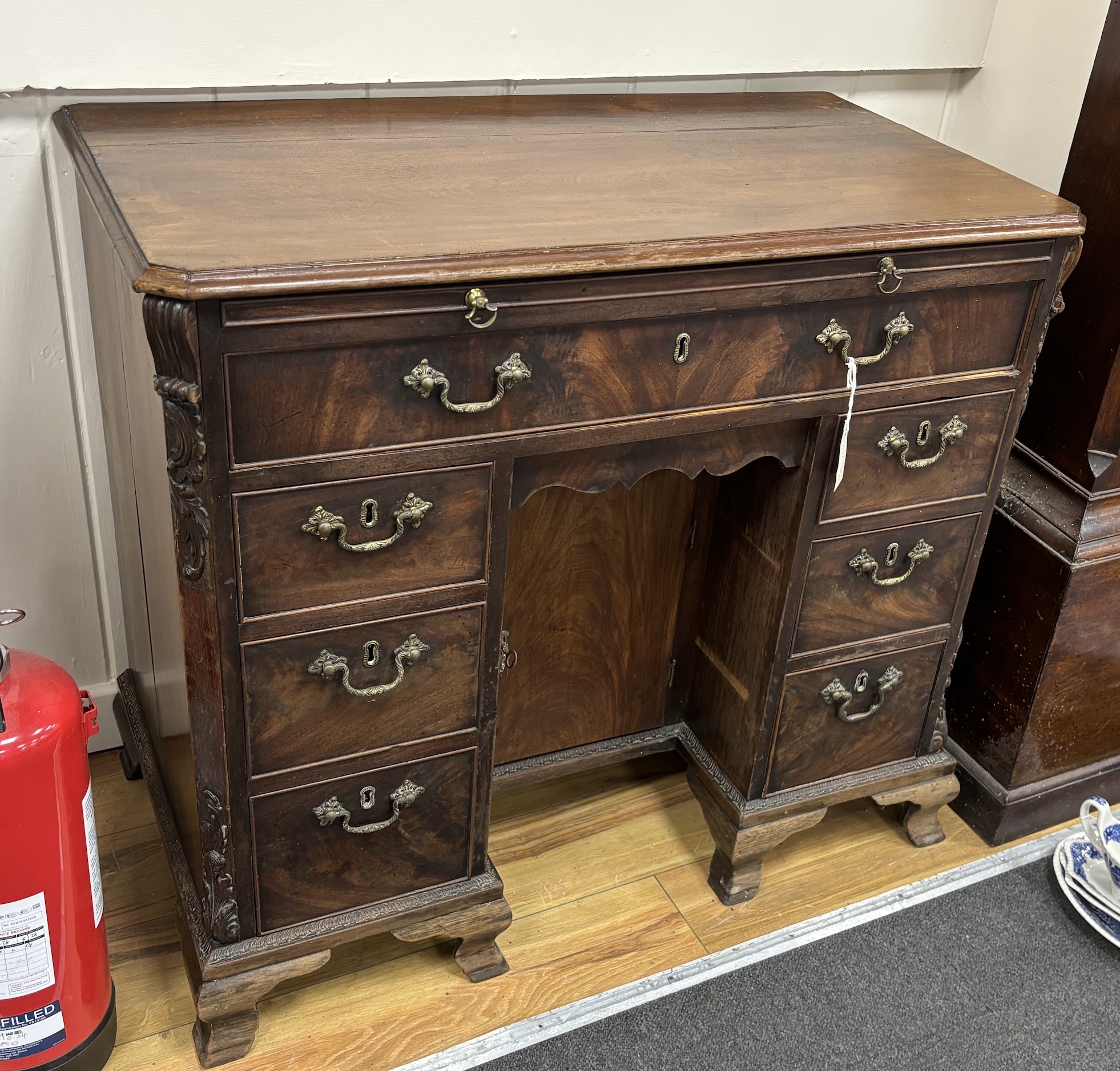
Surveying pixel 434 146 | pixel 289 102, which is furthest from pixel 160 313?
pixel 289 102

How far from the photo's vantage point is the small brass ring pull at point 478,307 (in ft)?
4.08

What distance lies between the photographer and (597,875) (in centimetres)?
197

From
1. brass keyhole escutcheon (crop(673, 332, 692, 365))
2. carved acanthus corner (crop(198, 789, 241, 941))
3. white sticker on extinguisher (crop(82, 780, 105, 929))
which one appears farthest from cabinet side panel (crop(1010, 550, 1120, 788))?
white sticker on extinguisher (crop(82, 780, 105, 929))

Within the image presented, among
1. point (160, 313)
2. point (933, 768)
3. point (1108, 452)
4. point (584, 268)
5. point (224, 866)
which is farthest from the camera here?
point (933, 768)

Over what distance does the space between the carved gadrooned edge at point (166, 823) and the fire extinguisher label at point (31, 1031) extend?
18 cm

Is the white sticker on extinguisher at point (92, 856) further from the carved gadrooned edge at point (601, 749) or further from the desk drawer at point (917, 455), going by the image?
the desk drawer at point (917, 455)

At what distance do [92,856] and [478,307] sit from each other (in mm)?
850

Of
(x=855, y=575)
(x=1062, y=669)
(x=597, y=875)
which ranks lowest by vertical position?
(x=597, y=875)

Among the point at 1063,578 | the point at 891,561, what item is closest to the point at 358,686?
the point at 891,561

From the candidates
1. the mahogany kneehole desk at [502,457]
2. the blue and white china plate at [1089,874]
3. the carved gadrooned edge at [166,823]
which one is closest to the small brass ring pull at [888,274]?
the mahogany kneehole desk at [502,457]

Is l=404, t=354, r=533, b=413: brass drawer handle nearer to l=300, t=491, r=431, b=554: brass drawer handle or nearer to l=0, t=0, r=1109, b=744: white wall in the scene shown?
l=300, t=491, r=431, b=554: brass drawer handle

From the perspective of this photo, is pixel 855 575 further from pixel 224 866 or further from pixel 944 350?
pixel 224 866

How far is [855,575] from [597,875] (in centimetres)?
65

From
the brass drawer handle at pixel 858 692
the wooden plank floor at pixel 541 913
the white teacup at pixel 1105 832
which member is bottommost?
the wooden plank floor at pixel 541 913
